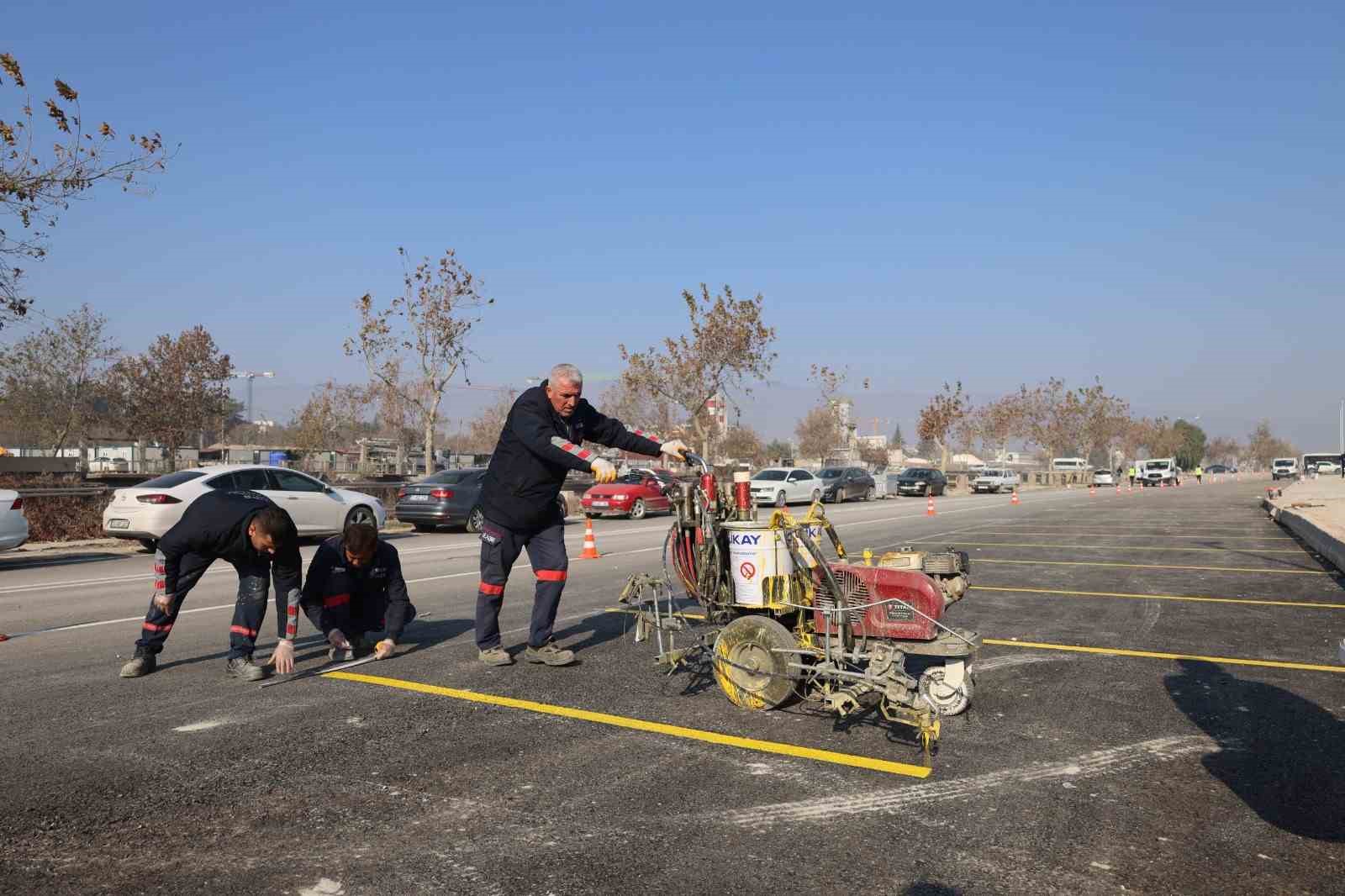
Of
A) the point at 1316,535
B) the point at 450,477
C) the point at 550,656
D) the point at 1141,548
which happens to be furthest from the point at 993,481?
the point at 550,656

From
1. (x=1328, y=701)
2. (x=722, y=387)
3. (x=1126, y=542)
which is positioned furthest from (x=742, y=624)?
(x=722, y=387)

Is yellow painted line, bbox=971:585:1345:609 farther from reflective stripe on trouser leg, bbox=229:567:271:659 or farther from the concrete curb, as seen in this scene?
reflective stripe on trouser leg, bbox=229:567:271:659

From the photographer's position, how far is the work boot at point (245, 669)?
6.27 metres

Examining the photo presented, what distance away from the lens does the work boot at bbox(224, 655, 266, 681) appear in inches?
247

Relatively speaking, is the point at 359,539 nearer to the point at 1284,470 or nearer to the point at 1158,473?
the point at 1158,473

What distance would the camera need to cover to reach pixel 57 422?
156ft

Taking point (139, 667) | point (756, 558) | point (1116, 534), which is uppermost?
point (756, 558)

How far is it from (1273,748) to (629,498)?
23551 millimetres

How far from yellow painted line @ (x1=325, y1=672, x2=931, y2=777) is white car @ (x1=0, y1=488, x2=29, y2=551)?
407 inches

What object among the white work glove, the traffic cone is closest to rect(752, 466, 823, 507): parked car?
the traffic cone

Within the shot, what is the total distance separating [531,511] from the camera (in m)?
6.69

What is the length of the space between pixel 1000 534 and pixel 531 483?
16003mm

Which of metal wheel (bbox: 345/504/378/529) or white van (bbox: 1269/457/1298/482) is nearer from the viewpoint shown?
metal wheel (bbox: 345/504/378/529)

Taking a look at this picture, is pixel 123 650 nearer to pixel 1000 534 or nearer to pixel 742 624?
pixel 742 624
